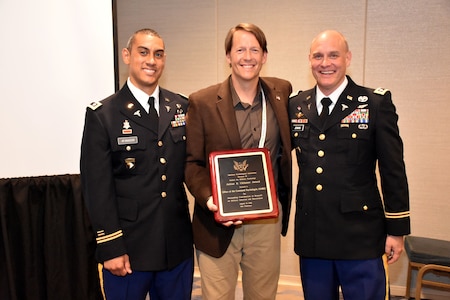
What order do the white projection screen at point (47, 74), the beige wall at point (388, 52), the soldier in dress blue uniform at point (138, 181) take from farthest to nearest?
the beige wall at point (388, 52)
the white projection screen at point (47, 74)
the soldier in dress blue uniform at point (138, 181)

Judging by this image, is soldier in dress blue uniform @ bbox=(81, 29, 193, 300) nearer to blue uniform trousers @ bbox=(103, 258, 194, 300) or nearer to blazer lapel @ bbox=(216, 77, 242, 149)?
blue uniform trousers @ bbox=(103, 258, 194, 300)

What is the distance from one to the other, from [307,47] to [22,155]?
2.37 metres

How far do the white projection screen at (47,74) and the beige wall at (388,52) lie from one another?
1.30 m

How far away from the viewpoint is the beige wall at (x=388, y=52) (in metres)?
3.23

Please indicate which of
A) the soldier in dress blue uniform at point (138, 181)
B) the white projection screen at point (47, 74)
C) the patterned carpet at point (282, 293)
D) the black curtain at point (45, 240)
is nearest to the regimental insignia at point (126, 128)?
the soldier in dress blue uniform at point (138, 181)

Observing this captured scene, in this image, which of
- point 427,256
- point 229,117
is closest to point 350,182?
point 229,117

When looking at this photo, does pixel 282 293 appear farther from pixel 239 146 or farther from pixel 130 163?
pixel 130 163

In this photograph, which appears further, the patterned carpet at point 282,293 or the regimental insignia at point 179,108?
the patterned carpet at point 282,293

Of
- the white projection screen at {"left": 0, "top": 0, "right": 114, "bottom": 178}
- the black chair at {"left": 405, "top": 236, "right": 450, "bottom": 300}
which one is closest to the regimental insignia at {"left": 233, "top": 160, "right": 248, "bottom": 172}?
the white projection screen at {"left": 0, "top": 0, "right": 114, "bottom": 178}

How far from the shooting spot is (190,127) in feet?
6.86

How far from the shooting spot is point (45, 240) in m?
2.63

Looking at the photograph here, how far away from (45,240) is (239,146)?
1.49 metres

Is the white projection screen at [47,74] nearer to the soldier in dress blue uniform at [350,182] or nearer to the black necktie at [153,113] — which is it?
the black necktie at [153,113]

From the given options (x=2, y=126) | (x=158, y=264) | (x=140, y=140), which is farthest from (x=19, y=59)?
(x=158, y=264)
